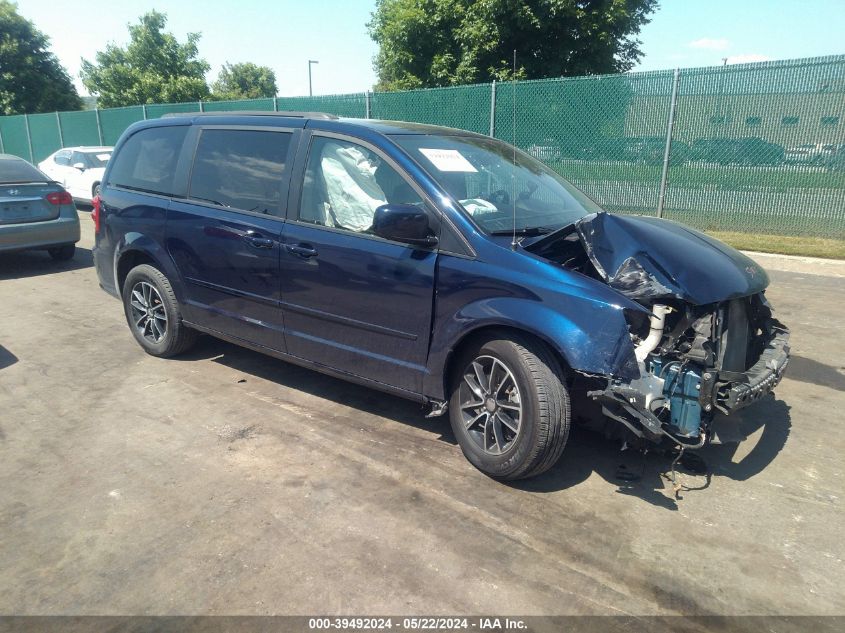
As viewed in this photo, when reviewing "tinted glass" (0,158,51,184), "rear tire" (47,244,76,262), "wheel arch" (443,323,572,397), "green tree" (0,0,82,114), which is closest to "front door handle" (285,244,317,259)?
"wheel arch" (443,323,572,397)

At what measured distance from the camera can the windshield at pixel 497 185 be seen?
370 centimetres

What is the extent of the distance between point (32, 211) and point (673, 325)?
8841 millimetres

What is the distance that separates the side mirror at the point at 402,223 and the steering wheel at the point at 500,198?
589 mm

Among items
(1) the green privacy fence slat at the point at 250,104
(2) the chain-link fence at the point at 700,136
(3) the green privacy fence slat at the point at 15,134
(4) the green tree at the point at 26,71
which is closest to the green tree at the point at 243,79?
(4) the green tree at the point at 26,71

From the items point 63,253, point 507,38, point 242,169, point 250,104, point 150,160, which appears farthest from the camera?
point 507,38

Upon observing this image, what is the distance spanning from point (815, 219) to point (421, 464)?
8.86 metres

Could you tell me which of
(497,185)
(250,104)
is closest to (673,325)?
(497,185)

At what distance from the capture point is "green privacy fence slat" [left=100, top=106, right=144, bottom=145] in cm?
1994

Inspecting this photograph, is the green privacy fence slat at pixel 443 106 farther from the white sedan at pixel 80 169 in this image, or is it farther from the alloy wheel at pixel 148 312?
the alloy wheel at pixel 148 312

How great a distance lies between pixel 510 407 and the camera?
3328 mm

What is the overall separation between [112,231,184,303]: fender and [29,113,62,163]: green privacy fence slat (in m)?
22.1

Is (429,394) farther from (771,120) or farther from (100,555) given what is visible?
(771,120)

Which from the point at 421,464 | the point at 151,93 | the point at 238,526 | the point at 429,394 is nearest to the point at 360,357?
the point at 429,394

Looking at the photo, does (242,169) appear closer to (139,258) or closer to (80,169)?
(139,258)
